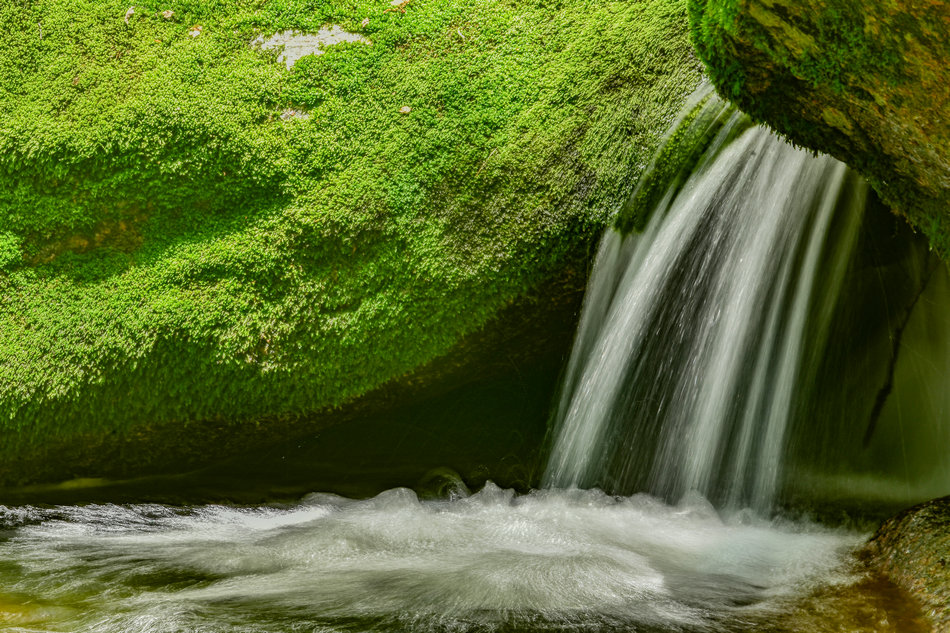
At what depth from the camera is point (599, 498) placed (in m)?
3.93

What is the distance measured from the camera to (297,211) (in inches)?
163

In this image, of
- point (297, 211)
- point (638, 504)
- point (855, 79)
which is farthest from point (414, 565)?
point (855, 79)

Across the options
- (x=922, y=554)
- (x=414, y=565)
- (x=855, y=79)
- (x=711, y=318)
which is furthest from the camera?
(x=711, y=318)

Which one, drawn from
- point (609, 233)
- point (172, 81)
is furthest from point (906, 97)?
point (172, 81)

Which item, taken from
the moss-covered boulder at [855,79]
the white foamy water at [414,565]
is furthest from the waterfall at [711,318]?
the moss-covered boulder at [855,79]

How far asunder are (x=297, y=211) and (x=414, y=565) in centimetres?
195

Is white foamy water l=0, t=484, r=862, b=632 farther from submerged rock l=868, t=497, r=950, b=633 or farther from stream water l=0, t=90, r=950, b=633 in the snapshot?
submerged rock l=868, t=497, r=950, b=633

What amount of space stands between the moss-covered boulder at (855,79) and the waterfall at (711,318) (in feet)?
2.19

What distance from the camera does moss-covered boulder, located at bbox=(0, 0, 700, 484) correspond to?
395cm

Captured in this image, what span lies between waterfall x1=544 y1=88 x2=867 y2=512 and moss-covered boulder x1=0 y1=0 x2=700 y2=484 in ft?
0.87

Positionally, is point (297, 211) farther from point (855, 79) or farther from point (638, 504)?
point (855, 79)

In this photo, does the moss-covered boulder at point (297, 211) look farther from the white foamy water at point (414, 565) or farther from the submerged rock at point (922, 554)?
the submerged rock at point (922, 554)

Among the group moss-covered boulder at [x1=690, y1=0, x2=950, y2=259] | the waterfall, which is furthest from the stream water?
moss-covered boulder at [x1=690, y1=0, x2=950, y2=259]

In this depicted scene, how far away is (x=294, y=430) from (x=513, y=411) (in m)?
1.18
